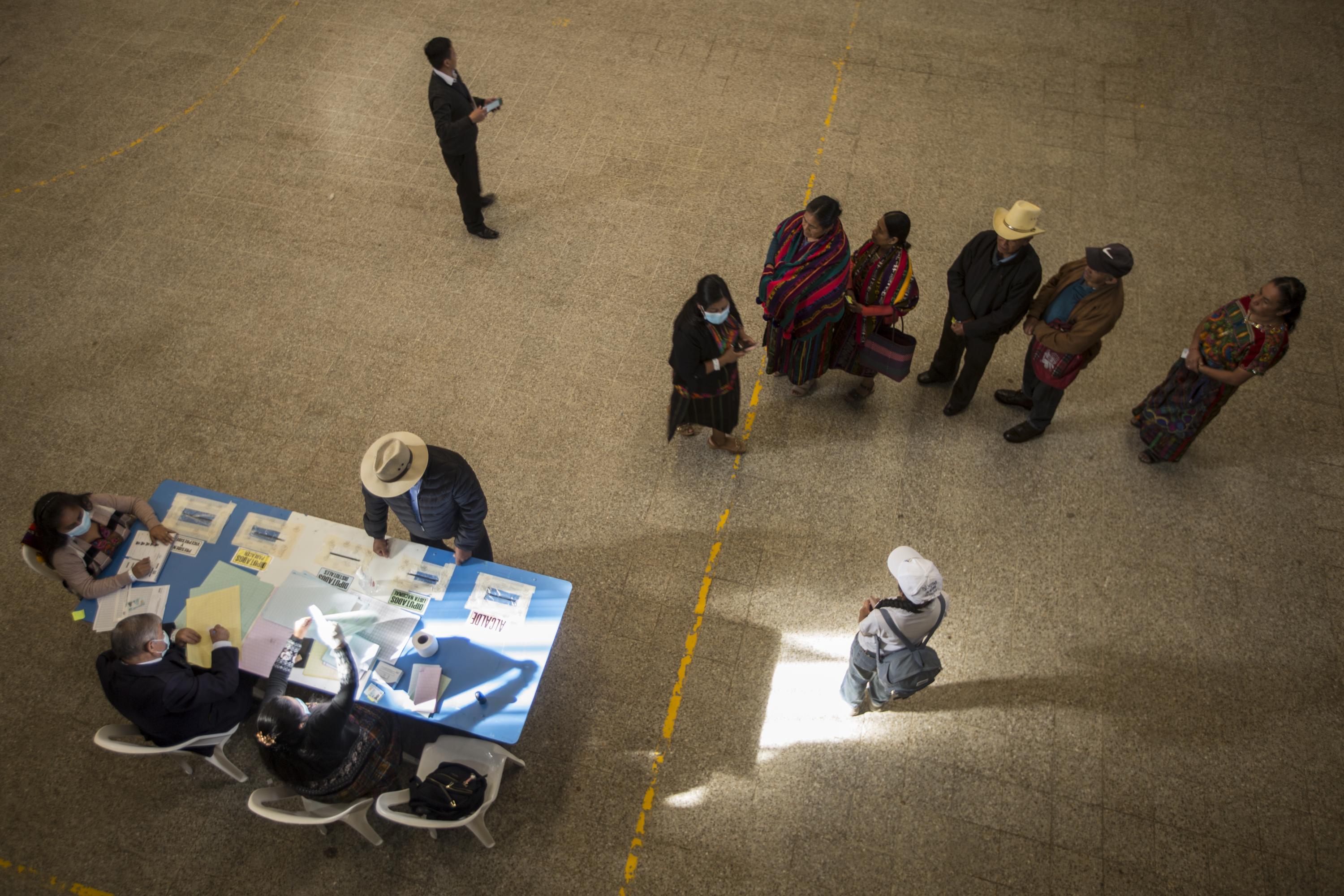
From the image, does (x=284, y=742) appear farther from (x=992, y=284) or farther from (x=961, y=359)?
(x=961, y=359)

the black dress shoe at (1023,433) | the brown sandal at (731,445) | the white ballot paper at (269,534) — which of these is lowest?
the brown sandal at (731,445)

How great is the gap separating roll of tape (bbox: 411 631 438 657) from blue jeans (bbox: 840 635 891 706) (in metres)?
1.84

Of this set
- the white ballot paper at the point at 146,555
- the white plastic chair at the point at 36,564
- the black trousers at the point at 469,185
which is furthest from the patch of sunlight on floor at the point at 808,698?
the black trousers at the point at 469,185

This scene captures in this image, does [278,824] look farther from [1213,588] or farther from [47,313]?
[1213,588]

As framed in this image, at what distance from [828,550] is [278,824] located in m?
3.09

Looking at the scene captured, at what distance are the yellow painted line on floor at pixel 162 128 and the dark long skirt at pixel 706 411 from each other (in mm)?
5582

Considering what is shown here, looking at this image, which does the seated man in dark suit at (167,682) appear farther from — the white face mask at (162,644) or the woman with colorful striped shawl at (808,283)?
the woman with colorful striped shawl at (808,283)

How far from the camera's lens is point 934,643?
3928 millimetres

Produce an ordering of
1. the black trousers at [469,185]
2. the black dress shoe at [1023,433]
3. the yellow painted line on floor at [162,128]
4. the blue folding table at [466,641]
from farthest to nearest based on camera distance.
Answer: the yellow painted line on floor at [162,128], the black trousers at [469,185], the black dress shoe at [1023,433], the blue folding table at [466,641]

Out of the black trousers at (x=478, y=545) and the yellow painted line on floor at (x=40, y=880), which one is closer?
the yellow painted line on floor at (x=40, y=880)

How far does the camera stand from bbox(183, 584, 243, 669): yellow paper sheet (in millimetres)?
3150

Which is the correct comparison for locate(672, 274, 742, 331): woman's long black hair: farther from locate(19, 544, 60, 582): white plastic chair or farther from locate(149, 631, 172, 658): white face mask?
locate(19, 544, 60, 582): white plastic chair

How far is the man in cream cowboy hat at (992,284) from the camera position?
145 inches

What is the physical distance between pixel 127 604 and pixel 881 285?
3.95 metres
